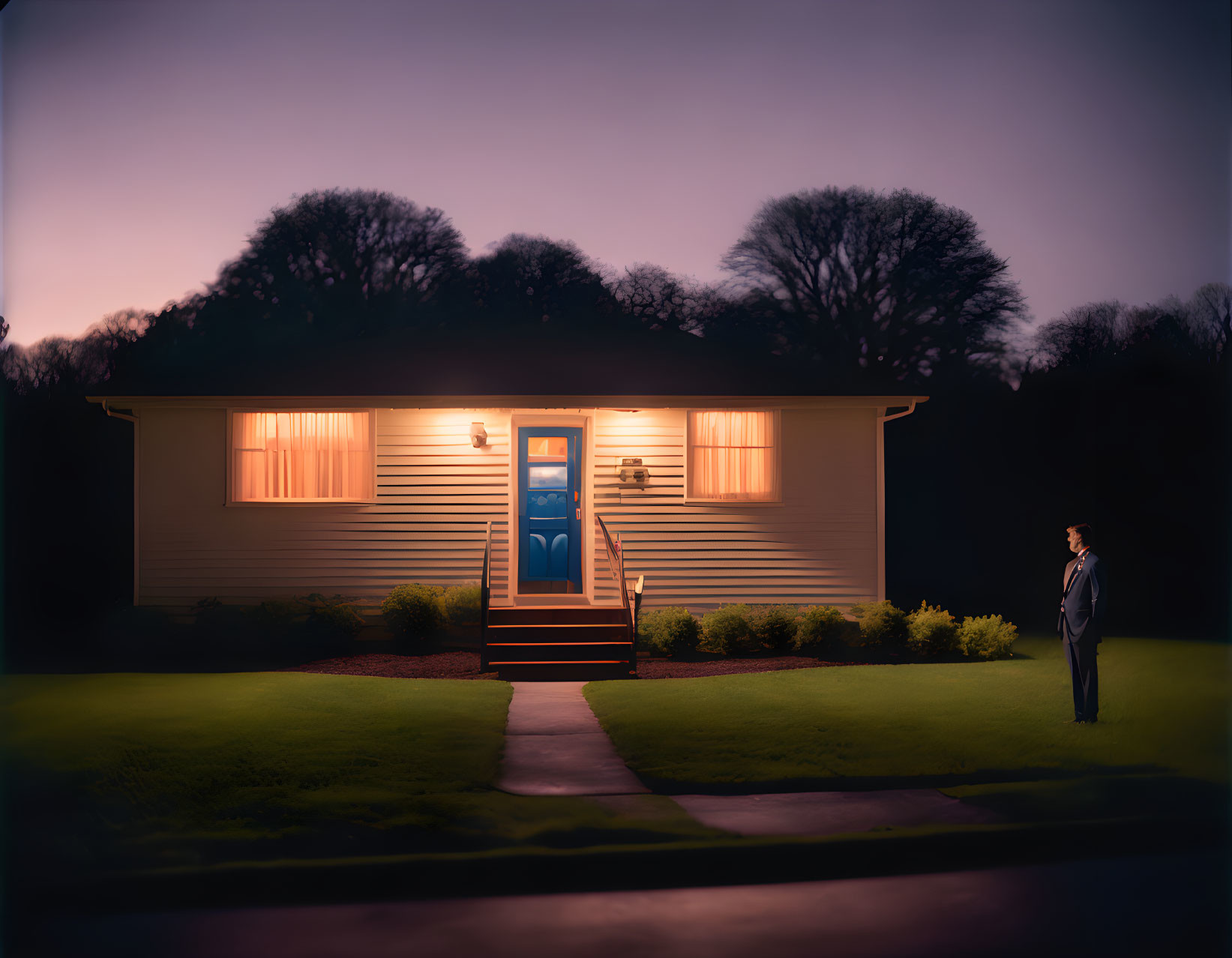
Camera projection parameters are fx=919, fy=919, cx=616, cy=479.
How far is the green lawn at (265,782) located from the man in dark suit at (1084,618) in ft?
14.0

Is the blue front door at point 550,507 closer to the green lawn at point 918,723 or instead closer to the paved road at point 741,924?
the green lawn at point 918,723

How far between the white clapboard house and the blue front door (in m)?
0.03

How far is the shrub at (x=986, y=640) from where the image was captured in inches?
492

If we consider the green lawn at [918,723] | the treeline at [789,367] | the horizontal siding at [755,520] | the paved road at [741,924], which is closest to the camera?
the paved road at [741,924]

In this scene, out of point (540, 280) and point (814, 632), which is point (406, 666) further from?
point (540, 280)

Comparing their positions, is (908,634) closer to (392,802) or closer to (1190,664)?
(1190,664)

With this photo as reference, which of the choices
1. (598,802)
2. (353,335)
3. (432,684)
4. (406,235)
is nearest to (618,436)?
(432,684)

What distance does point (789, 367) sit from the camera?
15469mm

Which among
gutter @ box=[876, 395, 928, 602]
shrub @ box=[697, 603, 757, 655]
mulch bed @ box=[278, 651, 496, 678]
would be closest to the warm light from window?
mulch bed @ box=[278, 651, 496, 678]

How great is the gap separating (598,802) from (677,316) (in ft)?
95.1

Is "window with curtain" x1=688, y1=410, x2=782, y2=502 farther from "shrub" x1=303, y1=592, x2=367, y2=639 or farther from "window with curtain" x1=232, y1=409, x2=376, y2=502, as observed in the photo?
"shrub" x1=303, y1=592, x2=367, y2=639

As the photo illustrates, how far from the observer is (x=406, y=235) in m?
34.1

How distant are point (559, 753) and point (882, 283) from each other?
93.8 ft

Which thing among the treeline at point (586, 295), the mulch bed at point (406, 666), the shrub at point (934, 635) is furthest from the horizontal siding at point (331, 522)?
the treeline at point (586, 295)
